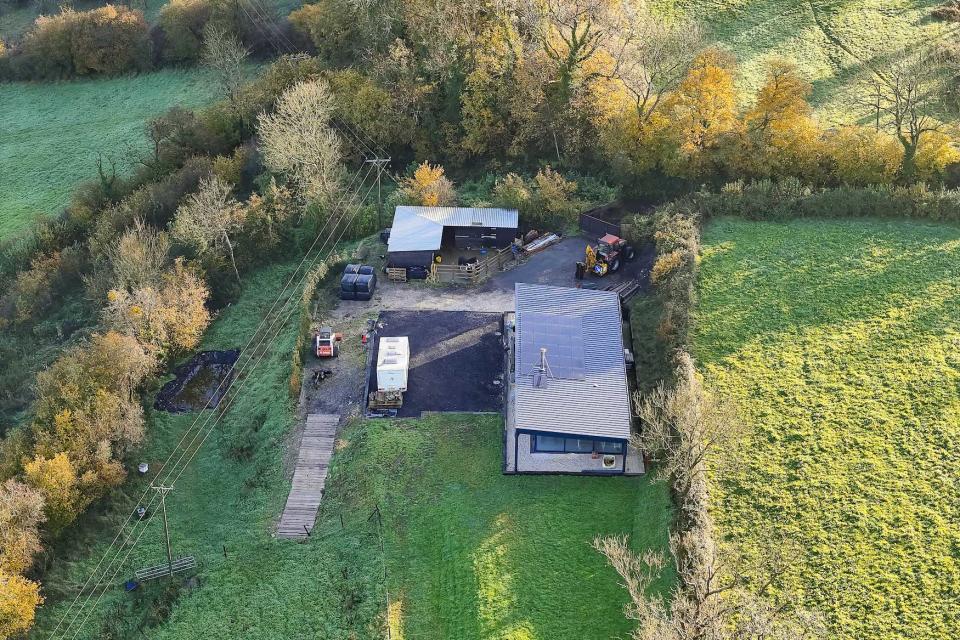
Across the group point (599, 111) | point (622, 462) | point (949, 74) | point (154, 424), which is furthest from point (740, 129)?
point (154, 424)

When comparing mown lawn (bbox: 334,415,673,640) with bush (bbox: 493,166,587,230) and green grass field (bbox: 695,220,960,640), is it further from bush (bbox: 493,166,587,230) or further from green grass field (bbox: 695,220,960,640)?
bush (bbox: 493,166,587,230)

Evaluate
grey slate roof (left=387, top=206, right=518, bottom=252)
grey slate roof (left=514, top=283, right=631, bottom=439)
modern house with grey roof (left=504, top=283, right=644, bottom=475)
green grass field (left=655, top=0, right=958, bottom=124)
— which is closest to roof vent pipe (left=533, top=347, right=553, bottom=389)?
modern house with grey roof (left=504, top=283, right=644, bottom=475)

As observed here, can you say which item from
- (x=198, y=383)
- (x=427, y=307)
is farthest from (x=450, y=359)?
(x=198, y=383)

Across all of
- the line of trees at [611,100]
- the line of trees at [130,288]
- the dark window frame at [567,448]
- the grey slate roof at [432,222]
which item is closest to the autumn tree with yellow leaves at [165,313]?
the line of trees at [130,288]

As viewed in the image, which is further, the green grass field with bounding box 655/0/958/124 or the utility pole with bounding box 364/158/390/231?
the green grass field with bounding box 655/0/958/124

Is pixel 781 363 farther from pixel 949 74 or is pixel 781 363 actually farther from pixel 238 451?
pixel 949 74

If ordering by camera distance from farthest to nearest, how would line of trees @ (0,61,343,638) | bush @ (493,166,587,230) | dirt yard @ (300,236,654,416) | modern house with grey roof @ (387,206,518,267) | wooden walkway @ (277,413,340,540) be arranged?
bush @ (493,166,587,230)
modern house with grey roof @ (387,206,518,267)
dirt yard @ (300,236,654,416)
line of trees @ (0,61,343,638)
wooden walkway @ (277,413,340,540)
